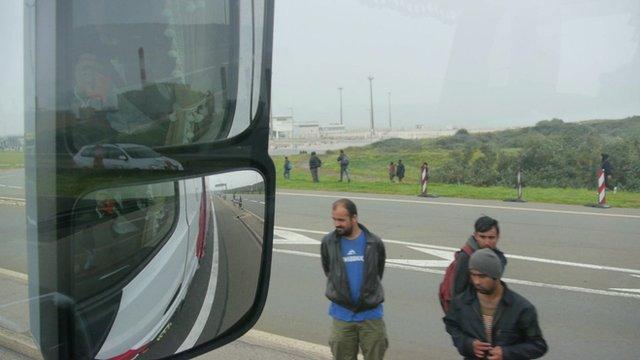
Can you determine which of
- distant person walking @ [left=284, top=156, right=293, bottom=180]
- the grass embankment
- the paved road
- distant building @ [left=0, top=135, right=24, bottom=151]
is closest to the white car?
distant building @ [left=0, top=135, right=24, bottom=151]

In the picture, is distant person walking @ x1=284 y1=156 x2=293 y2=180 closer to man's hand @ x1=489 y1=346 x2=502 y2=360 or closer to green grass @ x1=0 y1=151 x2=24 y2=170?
man's hand @ x1=489 y1=346 x2=502 y2=360

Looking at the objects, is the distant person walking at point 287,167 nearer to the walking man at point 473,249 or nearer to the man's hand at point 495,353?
the walking man at point 473,249

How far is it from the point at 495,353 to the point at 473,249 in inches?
Answer: 40.8

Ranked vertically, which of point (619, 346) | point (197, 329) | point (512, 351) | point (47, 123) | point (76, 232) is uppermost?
point (47, 123)

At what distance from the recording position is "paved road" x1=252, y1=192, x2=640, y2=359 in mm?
5805

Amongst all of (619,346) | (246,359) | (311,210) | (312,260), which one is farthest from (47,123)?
(311,210)

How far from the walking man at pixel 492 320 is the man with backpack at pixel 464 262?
45 centimetres

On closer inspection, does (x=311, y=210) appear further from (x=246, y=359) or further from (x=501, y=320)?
(x=501, y=320)

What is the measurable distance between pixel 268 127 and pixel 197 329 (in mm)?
452

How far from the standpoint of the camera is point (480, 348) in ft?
10.8

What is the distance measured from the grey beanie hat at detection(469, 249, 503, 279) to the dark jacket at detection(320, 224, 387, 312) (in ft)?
3.58

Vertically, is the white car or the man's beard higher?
the white car

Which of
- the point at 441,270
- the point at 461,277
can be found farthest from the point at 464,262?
the point at 441,270

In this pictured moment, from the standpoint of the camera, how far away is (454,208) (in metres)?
15.9
